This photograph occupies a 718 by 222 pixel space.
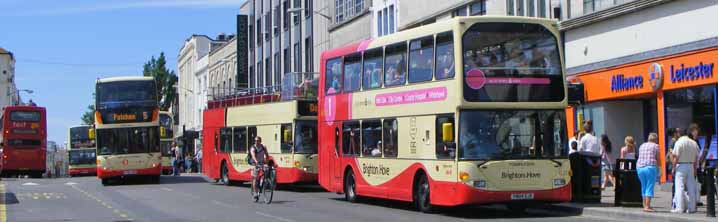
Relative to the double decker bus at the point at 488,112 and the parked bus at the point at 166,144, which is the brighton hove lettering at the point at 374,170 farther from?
the parked bus at the point at 166,144

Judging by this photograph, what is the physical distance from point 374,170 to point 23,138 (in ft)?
121

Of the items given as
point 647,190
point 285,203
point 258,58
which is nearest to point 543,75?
point 647,190

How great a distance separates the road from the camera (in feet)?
61.9

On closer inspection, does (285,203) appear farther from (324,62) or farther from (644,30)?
(644,30)

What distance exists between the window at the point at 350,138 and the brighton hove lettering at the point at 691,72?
759 cm

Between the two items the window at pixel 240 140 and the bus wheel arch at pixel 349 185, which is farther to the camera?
the window at pixel 240 140

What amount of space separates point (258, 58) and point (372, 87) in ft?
154

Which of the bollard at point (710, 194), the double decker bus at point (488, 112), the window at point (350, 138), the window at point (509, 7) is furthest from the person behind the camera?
the window at point (509, 7)

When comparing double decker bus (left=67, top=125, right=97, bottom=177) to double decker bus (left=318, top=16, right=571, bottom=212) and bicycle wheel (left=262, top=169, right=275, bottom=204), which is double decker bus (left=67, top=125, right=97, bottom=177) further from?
double decker bus (left=318, top=16, right=571, bottom=212)

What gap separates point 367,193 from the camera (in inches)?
888

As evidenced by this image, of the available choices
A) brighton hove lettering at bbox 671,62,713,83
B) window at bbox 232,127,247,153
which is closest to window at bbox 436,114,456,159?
brighton hove lettering at bbox 671,62,713,83

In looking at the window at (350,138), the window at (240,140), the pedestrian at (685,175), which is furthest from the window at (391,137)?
the window at (240,140)

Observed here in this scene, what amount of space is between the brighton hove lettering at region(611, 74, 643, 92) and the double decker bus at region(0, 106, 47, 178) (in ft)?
121

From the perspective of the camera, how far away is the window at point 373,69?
2139 cm
